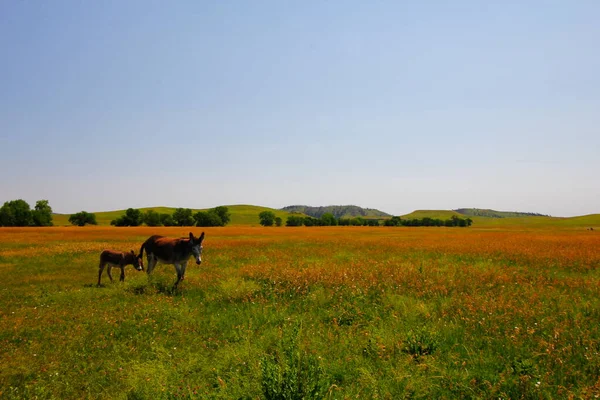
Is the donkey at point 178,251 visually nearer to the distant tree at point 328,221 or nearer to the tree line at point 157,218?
the tree line at point 157,218

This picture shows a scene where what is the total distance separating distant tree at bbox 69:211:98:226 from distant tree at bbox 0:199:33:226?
51.0 feet

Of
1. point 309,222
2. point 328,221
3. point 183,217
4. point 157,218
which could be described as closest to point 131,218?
point 157,218

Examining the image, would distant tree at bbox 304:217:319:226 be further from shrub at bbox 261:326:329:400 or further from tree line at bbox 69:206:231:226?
shrub at bbox 261:326:329:400

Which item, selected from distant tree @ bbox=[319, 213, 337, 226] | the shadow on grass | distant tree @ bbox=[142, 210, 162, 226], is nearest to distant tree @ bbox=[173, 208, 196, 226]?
distant tree @ bbox=[142, 210, 162, 226]

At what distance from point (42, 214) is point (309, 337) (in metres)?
143

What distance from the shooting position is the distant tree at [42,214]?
109 meters

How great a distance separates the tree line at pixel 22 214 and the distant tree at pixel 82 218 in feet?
31.3

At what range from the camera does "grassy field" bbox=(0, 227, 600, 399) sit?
4871 mm

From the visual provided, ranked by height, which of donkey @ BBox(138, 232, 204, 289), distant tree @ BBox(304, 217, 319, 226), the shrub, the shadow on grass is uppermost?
donkey @ BBox(138, 232, 204, 289)

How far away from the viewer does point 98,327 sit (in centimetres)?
825

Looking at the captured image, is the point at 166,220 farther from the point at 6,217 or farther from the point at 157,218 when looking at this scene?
the point at 6,217

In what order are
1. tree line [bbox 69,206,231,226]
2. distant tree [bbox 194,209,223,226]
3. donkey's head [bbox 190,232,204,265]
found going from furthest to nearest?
1. distant tree [bbox 194,209,223,226]
2. tree line [bbox 69,206,231,226]
3. donkey's head [bbox 190,232,204,265]

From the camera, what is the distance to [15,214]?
106m

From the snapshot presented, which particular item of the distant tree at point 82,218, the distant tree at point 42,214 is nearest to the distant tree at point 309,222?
the distant tree at point 82,218
